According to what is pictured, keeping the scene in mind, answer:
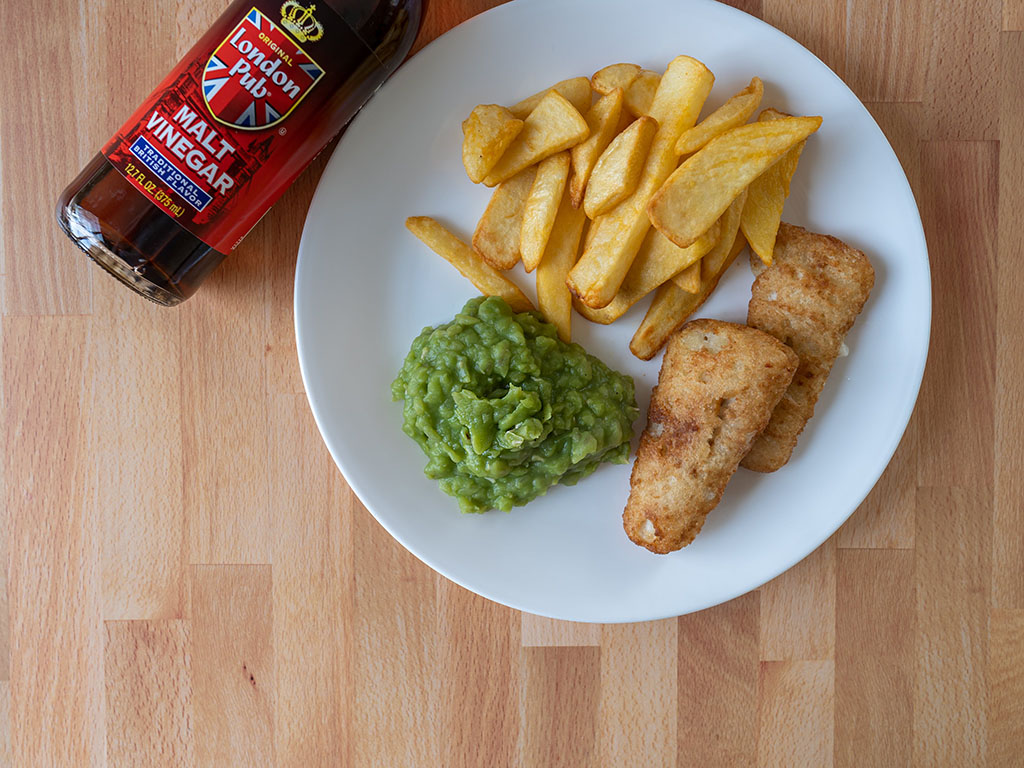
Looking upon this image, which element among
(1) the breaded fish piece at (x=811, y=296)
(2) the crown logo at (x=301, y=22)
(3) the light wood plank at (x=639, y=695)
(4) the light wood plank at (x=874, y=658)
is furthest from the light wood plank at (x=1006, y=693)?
(2) the crown logo at (x=301, y=22)

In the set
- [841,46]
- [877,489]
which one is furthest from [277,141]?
[877,489]

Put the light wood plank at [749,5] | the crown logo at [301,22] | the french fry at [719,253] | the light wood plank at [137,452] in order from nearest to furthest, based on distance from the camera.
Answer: the crown logo at [301,22]
the french fry at [719,253]
the light wood plank at [749,5]
the light wood plank at [137,452]

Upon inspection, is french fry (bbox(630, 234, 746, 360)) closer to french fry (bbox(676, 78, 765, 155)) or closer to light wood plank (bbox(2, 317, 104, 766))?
french fry (bbox(676, 78, 765, 155))

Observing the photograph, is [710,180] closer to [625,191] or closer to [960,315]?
[625,191]

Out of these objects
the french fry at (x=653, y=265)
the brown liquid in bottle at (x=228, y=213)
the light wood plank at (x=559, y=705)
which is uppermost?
the brown liquid in bottle at (x=228, y=213)

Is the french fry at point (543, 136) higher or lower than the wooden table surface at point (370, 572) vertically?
higher

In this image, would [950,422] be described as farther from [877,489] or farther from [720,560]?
[720,560]

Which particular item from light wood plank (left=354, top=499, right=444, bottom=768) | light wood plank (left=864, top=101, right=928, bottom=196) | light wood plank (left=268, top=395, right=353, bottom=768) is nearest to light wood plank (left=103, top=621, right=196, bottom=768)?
light wood plank (left=268, top=395, right=353, bottom=768)

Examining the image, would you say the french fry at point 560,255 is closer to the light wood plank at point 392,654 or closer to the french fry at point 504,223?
the french fry at point 504,223
